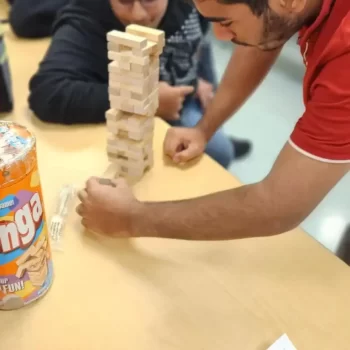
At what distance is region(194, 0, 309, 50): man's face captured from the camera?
2.18ft

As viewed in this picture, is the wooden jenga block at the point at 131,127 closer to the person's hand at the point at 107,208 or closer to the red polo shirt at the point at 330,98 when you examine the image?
the person's hand at the point at 107,208

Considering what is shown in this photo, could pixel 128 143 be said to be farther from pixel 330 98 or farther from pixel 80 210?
pixel 330 98

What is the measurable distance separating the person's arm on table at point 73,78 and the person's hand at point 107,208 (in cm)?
25

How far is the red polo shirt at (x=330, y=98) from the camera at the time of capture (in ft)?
2.06

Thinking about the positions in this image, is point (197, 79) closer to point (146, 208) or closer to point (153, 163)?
point (153, 163)

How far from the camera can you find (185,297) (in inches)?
29.0

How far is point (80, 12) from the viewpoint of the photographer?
45.6 inches

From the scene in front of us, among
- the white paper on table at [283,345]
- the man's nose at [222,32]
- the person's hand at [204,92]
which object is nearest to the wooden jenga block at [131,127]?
the man's nose at [222,32]

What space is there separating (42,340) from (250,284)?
28cm

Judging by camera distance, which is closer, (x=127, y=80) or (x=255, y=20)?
(x=255, y=20)

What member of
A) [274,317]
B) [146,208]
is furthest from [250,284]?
[146,208]

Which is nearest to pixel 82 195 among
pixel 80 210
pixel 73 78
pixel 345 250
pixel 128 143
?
pixel 80 210

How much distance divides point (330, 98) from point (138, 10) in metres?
0.57

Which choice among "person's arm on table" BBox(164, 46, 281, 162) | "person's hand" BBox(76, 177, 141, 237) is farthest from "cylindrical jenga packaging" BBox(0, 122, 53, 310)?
"person's arm on table" BBox(164, 46, 281, 162)
